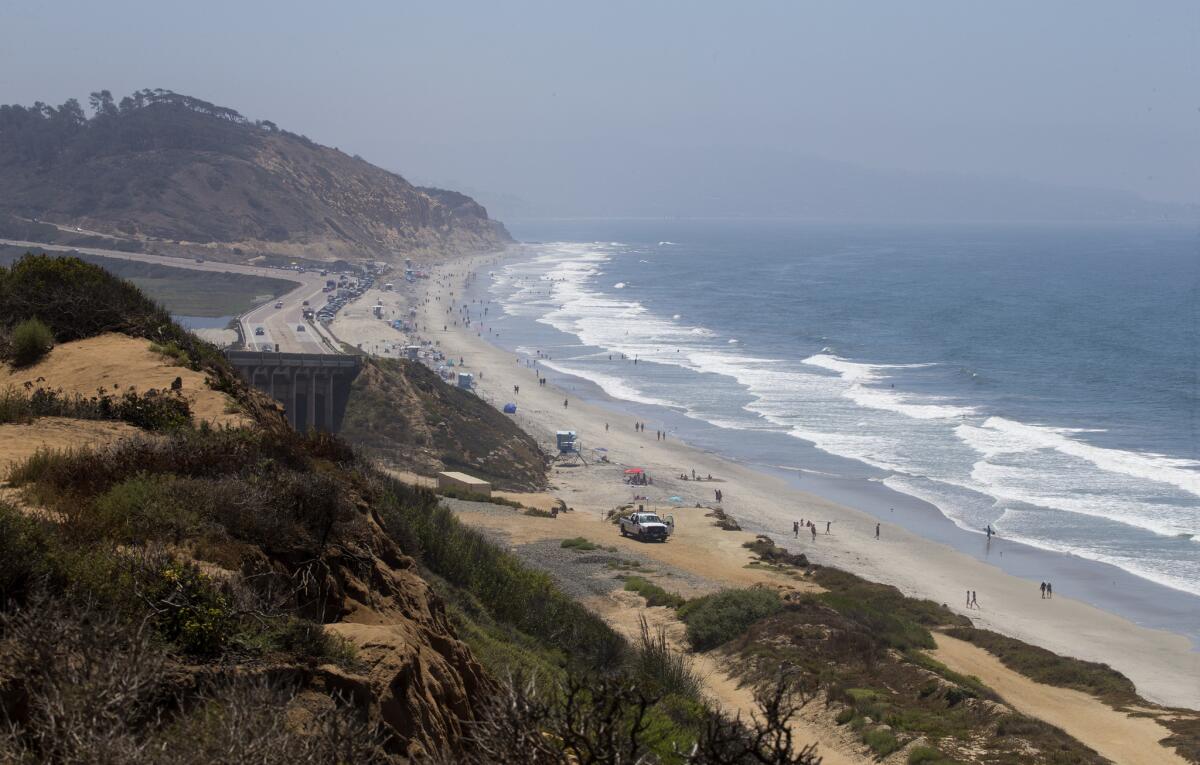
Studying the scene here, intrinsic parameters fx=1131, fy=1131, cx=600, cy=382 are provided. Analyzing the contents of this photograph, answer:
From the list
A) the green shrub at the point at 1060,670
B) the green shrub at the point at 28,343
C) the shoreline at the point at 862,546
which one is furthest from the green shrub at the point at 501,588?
the shoreline at the point at 862,546

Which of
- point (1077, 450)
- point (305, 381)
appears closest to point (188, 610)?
point (305, 381)

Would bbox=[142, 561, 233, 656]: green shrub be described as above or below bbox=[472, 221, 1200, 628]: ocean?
above

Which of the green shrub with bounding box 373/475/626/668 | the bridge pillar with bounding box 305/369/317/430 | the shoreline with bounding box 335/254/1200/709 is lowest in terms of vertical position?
the shoreline with bounding box 335/254/1200/709

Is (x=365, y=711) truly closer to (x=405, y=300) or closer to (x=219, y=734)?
(x=219, y=734)

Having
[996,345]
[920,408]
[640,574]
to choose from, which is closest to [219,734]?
[640,574]

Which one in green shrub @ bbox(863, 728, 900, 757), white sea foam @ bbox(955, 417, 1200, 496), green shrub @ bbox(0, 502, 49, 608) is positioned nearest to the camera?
green shrub @ bbox(0, 502, 49, 608)

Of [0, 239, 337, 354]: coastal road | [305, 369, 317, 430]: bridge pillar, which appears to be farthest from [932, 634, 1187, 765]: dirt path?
[0, 239, 337, 354]: coastal road

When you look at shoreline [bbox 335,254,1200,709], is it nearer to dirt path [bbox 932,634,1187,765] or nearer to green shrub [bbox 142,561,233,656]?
dirt path [bbox 932,634,1187,765]
